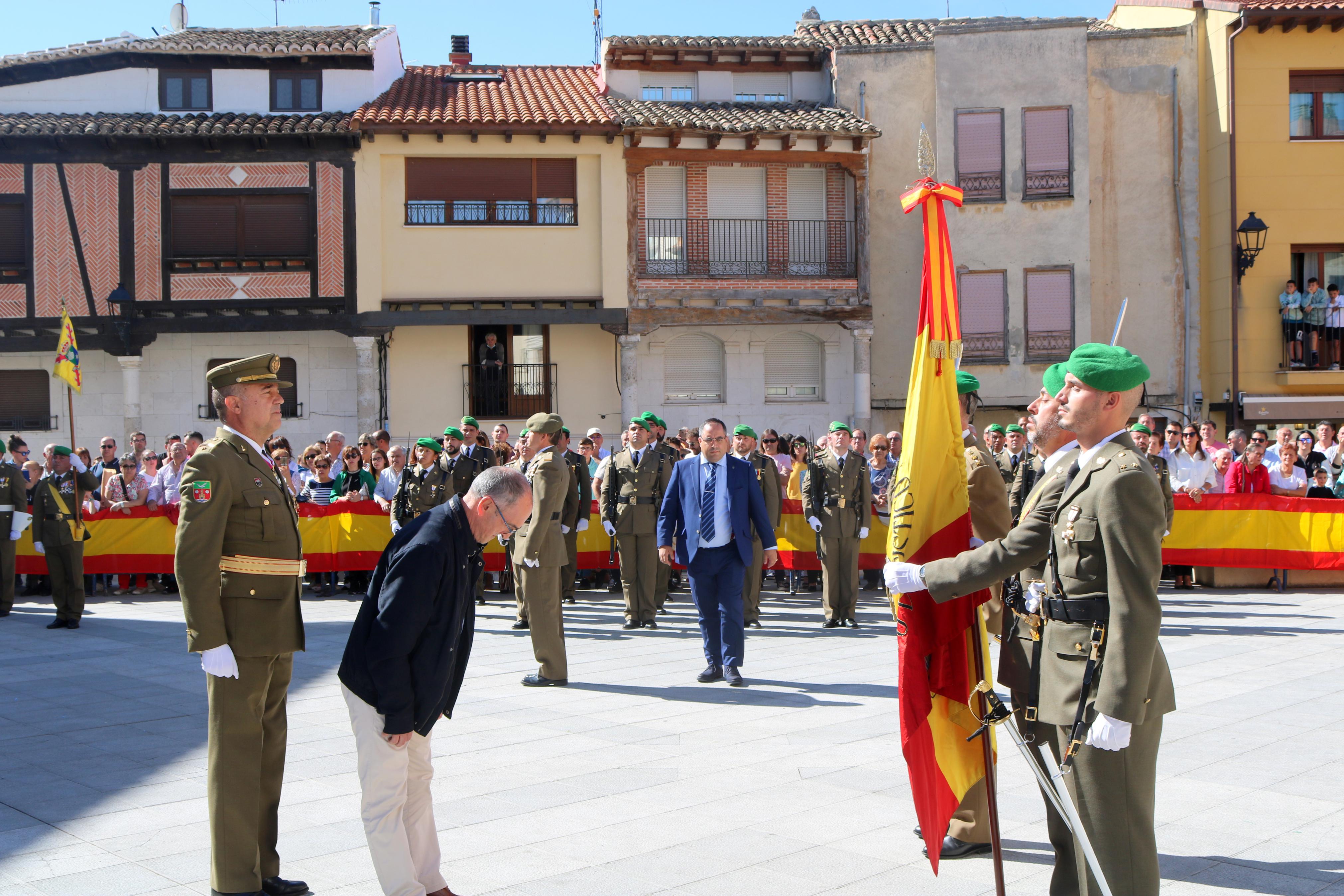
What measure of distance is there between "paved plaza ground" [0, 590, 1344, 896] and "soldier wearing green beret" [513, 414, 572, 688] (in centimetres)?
24

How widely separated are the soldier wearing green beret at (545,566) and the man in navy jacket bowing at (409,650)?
4395mm

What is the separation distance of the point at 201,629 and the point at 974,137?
25148mm

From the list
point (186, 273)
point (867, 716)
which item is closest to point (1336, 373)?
point (867, 716)

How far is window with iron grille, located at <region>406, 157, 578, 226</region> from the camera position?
1019 inches

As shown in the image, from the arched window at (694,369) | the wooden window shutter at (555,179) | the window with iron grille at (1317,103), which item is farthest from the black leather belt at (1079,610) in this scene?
the window with iron grille at (1317,103)

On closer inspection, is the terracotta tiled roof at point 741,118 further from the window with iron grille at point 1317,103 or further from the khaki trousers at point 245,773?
the khaki trousers at point 245,773

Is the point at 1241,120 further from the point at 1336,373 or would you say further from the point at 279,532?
the point at 279,532

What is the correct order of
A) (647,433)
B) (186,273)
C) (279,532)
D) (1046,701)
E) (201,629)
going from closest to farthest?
(1046,701) → (201,629) → (279,532) → (647,433) → (186,273)

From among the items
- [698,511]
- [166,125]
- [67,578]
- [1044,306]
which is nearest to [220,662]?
[698,511]

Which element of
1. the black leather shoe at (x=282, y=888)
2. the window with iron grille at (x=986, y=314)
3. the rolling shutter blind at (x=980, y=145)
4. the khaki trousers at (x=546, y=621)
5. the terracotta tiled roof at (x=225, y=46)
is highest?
the terracotta tiled roof at (x=225, y=46)

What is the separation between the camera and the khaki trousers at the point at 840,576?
1238cm

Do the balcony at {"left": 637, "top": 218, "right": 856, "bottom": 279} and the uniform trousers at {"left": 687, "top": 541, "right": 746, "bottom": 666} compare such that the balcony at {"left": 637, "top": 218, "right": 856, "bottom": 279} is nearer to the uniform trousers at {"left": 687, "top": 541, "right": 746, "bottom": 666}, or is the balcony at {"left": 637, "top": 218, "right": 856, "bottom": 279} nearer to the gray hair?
the uniform trousers at {"left": 687, "top": 541, "right": 746, "bottom": 666}

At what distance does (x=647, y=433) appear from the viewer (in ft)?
44.9

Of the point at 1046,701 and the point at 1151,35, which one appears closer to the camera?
the point at 1046,701
